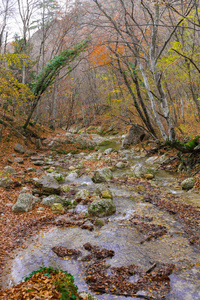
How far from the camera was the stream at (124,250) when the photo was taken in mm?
2914

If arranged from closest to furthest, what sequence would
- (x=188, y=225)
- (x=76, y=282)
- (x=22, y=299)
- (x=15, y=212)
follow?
1. (x=22, y=299)
2. (x=76, y=282)
3. (x=188, y=225)
4. (x=15, y=212)

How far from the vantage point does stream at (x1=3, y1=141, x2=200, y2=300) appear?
9.56 feet

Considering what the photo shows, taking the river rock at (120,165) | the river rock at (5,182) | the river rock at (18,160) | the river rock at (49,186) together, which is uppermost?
the river rock at (18,160)

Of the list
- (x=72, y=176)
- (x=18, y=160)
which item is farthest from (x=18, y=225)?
(x=18, y=160)

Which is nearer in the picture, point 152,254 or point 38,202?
point 152,254

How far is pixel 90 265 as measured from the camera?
330 centimetres

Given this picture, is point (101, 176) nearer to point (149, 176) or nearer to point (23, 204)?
point (149, 176)

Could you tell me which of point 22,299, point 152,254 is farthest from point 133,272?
point 22,299

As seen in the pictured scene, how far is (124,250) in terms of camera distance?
12.3 ft

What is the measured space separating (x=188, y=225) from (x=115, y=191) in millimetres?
3093

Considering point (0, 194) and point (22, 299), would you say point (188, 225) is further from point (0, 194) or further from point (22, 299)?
point (0, 194)

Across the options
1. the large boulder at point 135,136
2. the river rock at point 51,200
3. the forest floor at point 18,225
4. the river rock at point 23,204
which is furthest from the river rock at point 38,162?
the large boulder at point 135,136

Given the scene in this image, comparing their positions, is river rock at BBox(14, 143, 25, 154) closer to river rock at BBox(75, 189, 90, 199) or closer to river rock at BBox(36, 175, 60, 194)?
river rock at BBox(36, 175, 60, 194)

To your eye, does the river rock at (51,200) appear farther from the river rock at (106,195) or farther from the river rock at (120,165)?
the river rock at (120,165)
